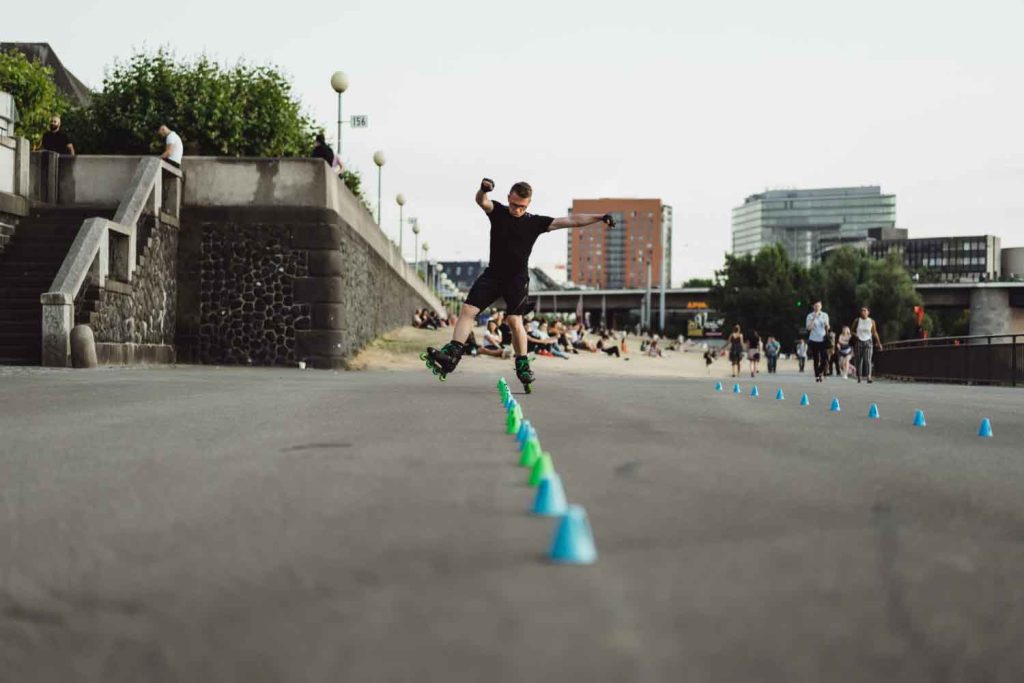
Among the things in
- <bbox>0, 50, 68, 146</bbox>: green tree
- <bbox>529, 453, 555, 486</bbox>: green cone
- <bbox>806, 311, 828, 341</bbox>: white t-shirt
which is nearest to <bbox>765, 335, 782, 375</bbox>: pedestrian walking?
<bbox>806, 311, 828, 341</bbox>: white t-shirt

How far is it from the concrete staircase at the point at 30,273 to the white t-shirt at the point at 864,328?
51.2ft

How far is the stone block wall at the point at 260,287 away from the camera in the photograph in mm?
24125

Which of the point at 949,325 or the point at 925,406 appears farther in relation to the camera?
the point at 949,325

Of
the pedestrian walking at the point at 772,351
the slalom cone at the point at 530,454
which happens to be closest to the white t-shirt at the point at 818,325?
the slalom cone at the point at 530,454

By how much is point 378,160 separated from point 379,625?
1659 inches

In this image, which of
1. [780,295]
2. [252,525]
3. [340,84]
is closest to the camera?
[252,525]

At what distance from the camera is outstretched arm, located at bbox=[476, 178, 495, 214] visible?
10.6 m

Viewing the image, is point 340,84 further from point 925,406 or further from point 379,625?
point 379,625

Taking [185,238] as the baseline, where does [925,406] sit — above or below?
below

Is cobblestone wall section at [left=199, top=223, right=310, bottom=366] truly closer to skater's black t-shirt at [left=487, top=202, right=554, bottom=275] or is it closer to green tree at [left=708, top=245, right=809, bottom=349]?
skater's black t-shirt at [left=487, top=202, right=554, bottom=275]

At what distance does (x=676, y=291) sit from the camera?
129 m

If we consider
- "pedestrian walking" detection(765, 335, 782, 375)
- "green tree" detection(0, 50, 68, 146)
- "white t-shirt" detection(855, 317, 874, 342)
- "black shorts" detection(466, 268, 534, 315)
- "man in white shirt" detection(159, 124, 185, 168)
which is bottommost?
"pedestrian walking" detection(765, 335, 782, 375)

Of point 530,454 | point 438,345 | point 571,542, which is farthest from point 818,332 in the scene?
point 571,542

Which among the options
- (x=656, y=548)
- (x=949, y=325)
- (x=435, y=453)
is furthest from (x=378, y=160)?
(x=949, y=325)
